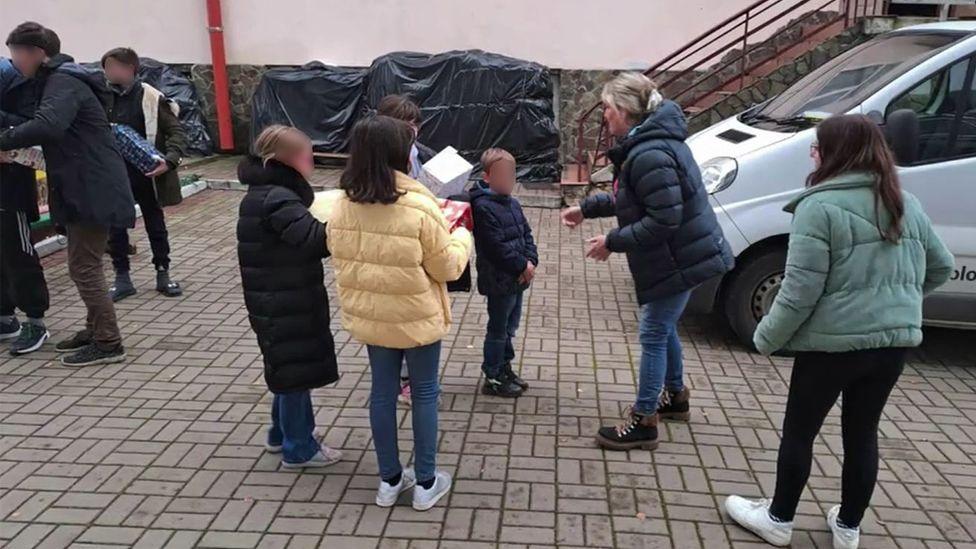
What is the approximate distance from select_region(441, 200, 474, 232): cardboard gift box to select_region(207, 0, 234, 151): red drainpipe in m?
10.0

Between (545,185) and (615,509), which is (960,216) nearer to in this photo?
(615,509)

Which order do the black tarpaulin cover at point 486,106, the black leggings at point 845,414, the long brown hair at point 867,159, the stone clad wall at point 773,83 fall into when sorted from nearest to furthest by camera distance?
the long brown hair at point 867,159 < the black leggings at point 845,414 < the stone clad wall at point 773,83 < the black tarpaulin cover at point 486,106

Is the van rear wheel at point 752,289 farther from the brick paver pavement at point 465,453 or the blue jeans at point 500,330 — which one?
the blue jeans at point 500,330

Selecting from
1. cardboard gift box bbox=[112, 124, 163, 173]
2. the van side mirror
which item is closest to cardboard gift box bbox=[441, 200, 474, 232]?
the van side mirror

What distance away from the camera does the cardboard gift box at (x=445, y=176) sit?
3701mm

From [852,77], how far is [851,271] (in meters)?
3.42

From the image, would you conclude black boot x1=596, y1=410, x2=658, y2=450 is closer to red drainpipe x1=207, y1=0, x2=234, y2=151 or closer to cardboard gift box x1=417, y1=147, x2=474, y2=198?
cardboard gift box x1=417, y1=147, x2=474, y2=198

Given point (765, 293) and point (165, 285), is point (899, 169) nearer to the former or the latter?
point (765, 293)

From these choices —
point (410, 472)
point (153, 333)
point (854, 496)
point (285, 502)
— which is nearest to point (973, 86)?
point (854, 496)

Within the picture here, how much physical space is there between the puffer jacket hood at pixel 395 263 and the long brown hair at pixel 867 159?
1.39m

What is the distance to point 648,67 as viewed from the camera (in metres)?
11.3

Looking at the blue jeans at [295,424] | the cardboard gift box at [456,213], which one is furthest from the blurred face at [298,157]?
the blue jeans at [295,424]

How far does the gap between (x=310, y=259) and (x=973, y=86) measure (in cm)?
426

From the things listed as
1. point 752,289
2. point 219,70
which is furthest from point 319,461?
point 219,70
